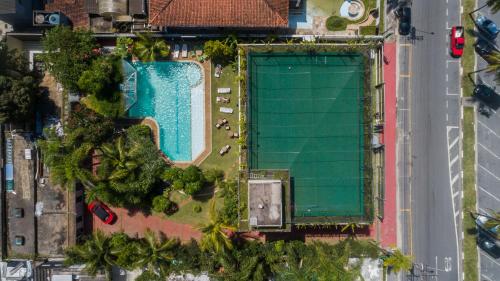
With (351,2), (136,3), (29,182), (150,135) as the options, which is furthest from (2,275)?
(351,2)

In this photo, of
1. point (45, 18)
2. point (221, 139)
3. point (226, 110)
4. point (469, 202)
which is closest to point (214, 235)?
point (221, 139)

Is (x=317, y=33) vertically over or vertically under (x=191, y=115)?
over


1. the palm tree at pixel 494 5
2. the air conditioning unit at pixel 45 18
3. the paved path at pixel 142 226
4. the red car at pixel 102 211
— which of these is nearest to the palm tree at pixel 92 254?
the red car at pixel 102 211

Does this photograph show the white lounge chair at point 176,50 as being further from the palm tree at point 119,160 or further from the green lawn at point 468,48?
the green lawn at point 468,48

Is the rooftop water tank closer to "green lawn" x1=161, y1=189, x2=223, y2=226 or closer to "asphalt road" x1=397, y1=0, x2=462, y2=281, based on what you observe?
"green lawn" x1=161, y1=189, x2=223, y2=226

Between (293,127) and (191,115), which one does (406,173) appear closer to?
(293,127)

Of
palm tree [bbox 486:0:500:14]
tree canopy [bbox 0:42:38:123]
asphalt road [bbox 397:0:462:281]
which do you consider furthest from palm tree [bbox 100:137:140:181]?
palm tree [bbox 486:0:500:14]
